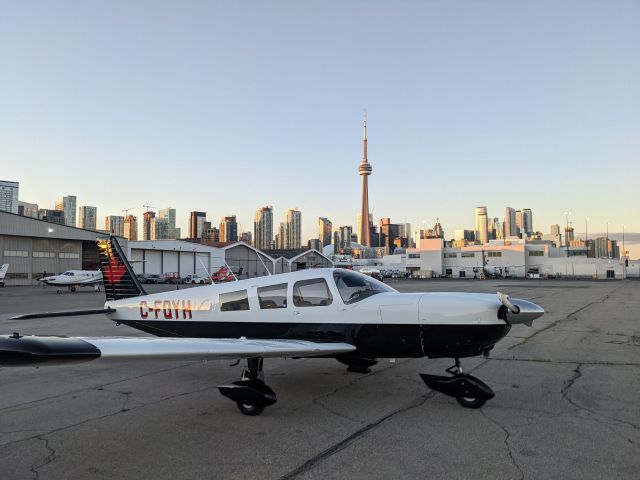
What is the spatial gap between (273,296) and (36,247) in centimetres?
Result: 5950

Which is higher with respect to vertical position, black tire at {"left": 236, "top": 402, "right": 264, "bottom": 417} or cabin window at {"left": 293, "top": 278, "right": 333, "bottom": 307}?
cabin window at {"left": 293, "top": 278, "right": 333, "bottom": 307}

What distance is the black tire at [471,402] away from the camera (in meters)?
6.14

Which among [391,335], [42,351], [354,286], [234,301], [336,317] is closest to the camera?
[42,351]

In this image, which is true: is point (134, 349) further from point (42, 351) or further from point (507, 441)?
point (507, 441)

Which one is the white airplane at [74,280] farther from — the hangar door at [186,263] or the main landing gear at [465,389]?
the main landing gear at [465,389]

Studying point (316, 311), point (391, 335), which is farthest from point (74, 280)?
point (391, 335)

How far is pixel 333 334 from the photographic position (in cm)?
679

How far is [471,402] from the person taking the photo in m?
6.18

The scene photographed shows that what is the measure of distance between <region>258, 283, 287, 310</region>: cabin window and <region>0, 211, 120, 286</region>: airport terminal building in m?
48.5

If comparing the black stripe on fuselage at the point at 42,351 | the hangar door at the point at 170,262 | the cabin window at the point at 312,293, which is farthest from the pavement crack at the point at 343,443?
the hangar door at the point at 170,262

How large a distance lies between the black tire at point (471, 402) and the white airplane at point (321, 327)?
0.01 metres

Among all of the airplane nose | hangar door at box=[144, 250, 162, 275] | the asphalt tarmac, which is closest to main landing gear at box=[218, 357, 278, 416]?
the asphalt tarmac

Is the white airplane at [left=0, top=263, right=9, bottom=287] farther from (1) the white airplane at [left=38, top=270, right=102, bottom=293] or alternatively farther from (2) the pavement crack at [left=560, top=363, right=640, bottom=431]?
(2) the pavement crack at [left=560, top=363, right=640, bottom=431]

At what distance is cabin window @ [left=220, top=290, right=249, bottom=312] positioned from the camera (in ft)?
25.0
